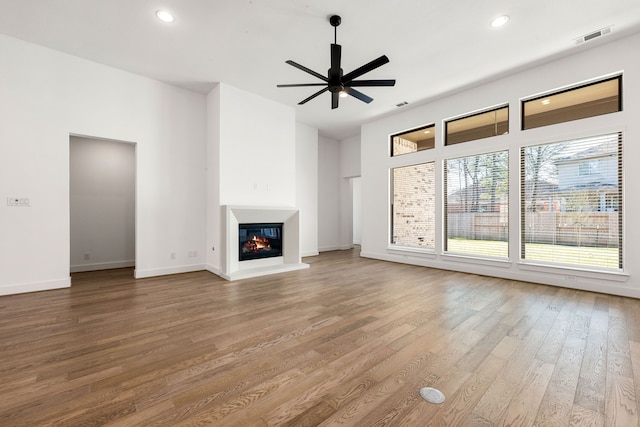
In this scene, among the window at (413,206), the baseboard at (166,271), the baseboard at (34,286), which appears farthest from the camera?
the window at (413,206)

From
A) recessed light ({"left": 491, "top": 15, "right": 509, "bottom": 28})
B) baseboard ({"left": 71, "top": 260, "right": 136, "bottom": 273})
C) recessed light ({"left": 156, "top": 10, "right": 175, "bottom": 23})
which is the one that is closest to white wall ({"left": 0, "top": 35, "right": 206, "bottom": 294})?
baseboard ({"left": 71, "top": 260, "right": 136, "bottom": 273})

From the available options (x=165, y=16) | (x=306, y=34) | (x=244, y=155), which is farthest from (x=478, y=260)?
(x=165, y=16)

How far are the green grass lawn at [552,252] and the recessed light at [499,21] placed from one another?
135 inches

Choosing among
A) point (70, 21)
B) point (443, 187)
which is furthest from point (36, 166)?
point (443, 187)

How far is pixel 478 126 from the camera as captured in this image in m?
5.27

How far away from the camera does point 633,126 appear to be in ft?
12.0

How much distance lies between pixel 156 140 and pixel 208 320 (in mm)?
3801

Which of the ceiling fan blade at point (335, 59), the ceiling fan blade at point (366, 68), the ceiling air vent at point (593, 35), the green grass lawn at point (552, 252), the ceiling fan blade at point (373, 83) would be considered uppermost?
the ceiling air vent at point (593, 35)

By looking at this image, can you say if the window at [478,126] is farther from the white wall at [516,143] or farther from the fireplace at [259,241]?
the fireplace at [259,241]

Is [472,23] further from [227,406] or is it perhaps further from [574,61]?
[227,406]

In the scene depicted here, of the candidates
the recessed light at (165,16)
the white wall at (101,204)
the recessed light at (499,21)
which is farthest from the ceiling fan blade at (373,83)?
the white wall at (101,204)

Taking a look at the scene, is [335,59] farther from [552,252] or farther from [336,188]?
[336,188]

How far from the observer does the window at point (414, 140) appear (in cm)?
601

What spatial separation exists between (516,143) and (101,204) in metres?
8.11
